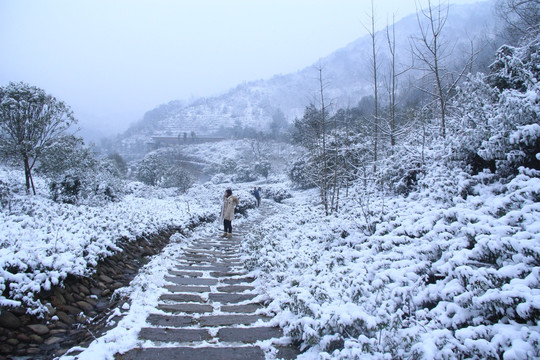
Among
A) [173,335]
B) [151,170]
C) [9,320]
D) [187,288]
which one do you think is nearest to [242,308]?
[173,335]

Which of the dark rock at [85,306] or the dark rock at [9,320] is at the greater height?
the dark rock at [9,320]

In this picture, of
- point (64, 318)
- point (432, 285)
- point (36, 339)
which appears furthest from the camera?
point (64, 318)

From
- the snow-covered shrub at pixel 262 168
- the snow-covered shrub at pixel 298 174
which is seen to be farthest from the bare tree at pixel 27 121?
the snow-covered shrub at pixel 262 168

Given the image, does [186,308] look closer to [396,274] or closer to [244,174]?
[396,274]

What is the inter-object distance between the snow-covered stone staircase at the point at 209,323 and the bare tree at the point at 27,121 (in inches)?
424

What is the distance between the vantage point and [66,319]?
329 centimetres

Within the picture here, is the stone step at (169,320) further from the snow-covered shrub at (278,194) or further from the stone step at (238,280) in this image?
the snow-covered shrub at (278,194)

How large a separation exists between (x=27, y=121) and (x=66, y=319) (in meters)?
11.9

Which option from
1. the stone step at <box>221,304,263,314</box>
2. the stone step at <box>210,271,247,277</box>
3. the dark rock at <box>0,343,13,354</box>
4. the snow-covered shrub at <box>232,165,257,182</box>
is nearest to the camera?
the dark rock at <box>0,343,13,354</box>

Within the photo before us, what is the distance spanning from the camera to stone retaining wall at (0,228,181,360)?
2.75 metres

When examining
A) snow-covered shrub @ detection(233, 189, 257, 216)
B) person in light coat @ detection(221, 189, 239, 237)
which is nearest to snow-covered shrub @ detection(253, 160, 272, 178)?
snow-covered shrub @ detection(233, 189, 257, 216)

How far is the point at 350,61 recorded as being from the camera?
15138cm

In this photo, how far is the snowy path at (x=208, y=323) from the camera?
274 cm

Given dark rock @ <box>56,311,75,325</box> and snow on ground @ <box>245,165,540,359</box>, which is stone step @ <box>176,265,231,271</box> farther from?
dark rock @ <box>56,311,75,325</box>
